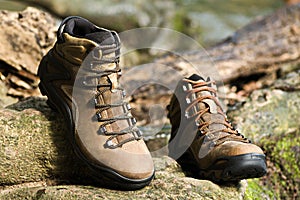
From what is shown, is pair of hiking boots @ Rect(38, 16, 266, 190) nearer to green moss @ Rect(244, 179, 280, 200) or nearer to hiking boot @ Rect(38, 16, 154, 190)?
hiking boot @ Rect(38, 16, 154, 190)

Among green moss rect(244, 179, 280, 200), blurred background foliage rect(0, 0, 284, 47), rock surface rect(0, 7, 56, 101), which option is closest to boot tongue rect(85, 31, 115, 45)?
green moss rect(244, 179, 280, 200)

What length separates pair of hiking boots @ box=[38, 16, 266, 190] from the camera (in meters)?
1.77

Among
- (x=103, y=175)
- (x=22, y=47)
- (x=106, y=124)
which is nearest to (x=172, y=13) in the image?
(x=22, y=47)

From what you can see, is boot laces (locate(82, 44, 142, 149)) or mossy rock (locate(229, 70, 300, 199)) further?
mossy rock (locate(229, 70, 300, 199))

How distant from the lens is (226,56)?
13.1ft

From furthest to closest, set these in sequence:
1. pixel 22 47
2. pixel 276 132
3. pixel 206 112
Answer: pixel 22 47 → pixel 276 132 → pixel 206 112

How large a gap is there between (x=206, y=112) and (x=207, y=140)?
0.15m

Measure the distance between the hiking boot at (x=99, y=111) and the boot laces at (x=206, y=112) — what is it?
35cm

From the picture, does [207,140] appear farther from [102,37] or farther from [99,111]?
[102,37]

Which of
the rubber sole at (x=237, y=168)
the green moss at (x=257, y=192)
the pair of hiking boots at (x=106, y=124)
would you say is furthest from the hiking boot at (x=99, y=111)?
the green moss at (x=257, y=192)

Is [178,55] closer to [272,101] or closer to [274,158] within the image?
Result: [272,101]

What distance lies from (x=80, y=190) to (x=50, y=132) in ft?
1.21

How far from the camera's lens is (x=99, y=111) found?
1.83 metres

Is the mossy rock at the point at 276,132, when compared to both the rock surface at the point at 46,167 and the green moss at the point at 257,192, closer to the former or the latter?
the green moss at the point at 257,192
